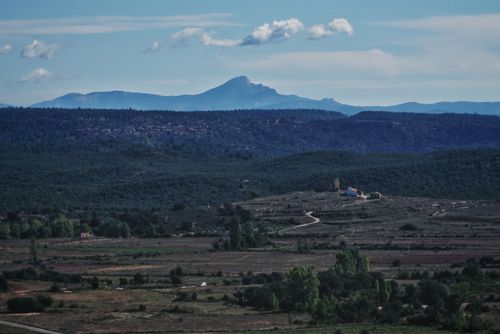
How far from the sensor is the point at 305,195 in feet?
474

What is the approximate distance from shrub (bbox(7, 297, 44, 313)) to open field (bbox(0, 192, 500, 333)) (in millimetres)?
704

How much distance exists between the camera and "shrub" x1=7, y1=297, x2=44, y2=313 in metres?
60.6

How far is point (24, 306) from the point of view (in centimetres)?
6075

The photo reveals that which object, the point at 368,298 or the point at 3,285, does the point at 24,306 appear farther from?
the point at 368,298

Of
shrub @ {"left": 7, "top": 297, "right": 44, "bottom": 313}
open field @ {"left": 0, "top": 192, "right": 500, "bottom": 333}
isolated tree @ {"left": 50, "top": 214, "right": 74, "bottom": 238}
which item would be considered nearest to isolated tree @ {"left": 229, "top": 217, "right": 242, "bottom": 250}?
open field @ {"left": 0, "top": 192, "right": 500, "bottom": 333}

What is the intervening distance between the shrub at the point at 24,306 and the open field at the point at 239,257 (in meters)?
0.70

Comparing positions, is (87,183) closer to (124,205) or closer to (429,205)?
(124,205)

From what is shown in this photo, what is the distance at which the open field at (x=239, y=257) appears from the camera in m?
57.2

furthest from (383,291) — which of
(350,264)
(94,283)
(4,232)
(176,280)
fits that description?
(4,232)

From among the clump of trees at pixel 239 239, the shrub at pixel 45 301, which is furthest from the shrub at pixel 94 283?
the clump of trees at pixel 239 239

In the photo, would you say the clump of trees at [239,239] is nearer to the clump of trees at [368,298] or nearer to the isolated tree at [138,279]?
the isolated tree at [138,279]

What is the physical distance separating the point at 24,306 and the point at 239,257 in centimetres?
3154

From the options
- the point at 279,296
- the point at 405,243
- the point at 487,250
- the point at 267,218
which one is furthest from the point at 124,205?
the point at 279,296

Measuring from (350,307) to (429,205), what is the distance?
244 ft
